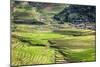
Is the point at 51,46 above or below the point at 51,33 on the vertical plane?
below

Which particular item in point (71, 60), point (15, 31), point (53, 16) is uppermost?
point (53, 16)

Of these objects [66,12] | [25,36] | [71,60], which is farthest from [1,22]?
[71,60]

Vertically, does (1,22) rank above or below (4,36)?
above

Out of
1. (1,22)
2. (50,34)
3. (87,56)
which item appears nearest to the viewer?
(1,22)

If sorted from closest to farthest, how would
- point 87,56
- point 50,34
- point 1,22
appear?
point 1,22
point 50,34
point 87,56
